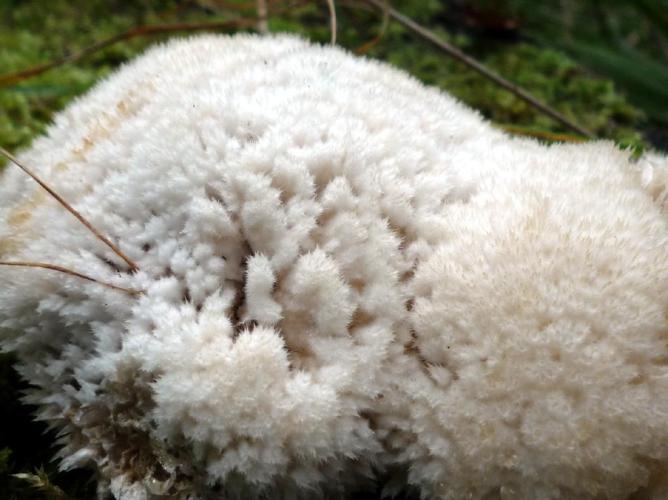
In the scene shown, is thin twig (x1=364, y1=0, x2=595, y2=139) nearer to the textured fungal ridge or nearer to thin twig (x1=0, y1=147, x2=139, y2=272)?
the textured fungal ridge

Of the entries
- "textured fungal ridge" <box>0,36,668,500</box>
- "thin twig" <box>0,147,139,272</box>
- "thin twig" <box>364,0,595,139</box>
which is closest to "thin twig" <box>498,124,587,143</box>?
"thin twig" <box>364,0,595,139</box>

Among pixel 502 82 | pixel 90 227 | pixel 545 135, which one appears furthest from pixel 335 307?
pixel 502 82

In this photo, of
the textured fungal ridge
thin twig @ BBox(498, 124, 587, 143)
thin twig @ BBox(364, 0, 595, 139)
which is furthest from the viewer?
thin twig @ BBox(364, 0, 595, 139)

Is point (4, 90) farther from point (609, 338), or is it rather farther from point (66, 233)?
point (609, 338)

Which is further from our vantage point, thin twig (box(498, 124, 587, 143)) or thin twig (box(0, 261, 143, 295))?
thin twig (box(498, 124, 587, 143))

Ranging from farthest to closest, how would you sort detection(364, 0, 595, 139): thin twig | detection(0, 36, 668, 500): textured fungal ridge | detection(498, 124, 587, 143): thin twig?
detection(364, 0, 595, 139): thin twig
detection(498, 124, 587, 143): thin twig
detection(0, 36, 668, 500): textured fungal ridge

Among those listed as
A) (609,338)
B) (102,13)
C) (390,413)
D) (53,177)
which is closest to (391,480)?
(390,413)

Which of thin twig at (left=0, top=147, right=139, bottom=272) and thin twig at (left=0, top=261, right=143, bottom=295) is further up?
thin twig at (left=0, top=147, right=139, bottom=272)

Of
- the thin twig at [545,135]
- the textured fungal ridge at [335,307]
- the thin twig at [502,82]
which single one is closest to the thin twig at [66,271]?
the textured fungal ridge at [335,307]

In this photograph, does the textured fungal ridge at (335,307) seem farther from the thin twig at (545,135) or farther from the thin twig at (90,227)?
the thin twig at (545,135)

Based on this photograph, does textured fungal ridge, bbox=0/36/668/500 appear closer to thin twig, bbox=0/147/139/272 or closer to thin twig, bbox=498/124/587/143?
thin twig, bbox=0/147/139/272

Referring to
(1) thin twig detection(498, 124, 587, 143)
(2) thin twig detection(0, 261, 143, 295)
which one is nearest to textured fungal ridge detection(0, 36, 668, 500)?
(2) thin twig detection(0, 261, 143, 295)
